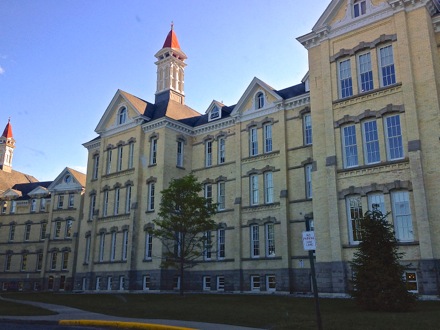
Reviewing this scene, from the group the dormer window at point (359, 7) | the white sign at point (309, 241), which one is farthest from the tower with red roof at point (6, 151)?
the white sign at point (309, 241)

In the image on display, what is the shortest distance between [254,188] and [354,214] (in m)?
10.7

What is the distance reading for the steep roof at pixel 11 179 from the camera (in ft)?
214

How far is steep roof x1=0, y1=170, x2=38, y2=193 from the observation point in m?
65.3

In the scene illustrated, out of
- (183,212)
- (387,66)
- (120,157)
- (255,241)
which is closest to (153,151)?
(120,157)

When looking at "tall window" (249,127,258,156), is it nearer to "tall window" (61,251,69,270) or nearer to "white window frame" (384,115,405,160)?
"white window frame" (384,115,405,160)

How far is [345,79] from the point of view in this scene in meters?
28.1

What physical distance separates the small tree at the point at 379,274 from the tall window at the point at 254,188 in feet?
53.6

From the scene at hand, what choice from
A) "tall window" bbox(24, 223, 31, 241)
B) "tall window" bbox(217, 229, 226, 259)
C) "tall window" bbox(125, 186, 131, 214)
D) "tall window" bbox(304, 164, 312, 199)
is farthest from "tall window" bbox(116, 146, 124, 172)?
"tall window" bbox(24, 223, 31, 241)

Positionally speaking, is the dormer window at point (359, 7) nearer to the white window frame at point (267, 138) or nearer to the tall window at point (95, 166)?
the white window frame at point (267, 138)

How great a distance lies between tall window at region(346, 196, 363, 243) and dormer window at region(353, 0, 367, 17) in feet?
39.3

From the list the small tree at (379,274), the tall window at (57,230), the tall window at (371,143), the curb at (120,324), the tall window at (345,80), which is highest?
the tall window at (345,80)

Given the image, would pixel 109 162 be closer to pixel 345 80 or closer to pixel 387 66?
pixel 345 80

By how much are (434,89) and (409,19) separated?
4.85 meters

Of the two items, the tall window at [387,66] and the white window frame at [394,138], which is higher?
the tall window at [387,66]
